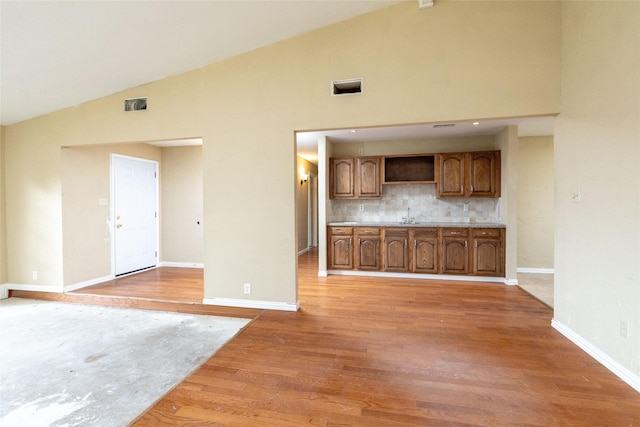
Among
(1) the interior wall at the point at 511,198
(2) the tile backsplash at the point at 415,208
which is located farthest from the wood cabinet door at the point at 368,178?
(1) the interior wall at the point at 511,198

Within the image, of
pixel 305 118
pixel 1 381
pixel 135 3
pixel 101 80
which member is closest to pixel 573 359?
pixel 305 118

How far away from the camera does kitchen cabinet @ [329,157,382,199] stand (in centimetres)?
555

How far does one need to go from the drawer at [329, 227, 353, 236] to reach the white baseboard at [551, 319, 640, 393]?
3.09 m

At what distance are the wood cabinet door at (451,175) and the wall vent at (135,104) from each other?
181 inches

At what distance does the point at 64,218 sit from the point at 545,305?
21.4 ft

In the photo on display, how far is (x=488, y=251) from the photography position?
486 centimetres

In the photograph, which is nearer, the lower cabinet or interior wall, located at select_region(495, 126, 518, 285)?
interior wall, located at select_region(495, 126, 518, 285)

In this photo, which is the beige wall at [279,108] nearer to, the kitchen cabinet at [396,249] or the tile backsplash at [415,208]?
the kitchen cabinet at [396,249]

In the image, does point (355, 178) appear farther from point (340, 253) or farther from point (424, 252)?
point (424, 252)

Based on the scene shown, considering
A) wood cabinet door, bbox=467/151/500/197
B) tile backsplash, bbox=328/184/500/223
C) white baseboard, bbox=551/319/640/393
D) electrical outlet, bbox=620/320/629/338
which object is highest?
wood cabinet door, bbox=467/151/500/197

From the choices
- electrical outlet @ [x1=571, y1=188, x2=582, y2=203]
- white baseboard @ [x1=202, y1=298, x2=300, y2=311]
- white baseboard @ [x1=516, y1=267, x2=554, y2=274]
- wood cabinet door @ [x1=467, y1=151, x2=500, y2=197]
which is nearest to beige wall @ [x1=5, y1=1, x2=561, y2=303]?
white baseboard @ [x1=202, y1=298, x2=300, y2=311]

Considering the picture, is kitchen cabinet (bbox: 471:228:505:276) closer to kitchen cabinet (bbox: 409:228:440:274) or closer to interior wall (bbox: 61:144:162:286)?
kitchen cabinet (bbox: 409:228:440:274)

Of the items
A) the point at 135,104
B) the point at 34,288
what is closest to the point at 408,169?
the point at 135,104

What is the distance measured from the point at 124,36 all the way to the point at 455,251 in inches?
205
